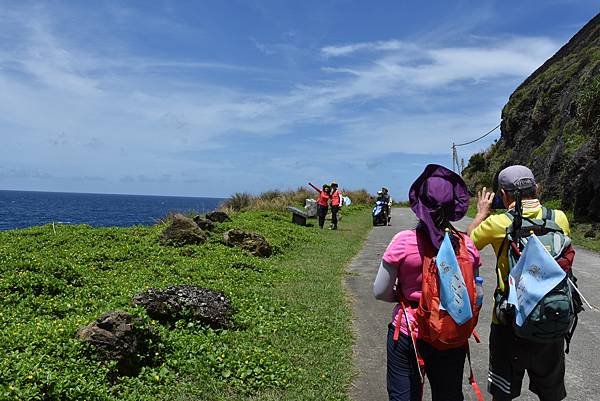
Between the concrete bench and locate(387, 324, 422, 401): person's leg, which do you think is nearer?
locate(387, 324, 422, 401): person's leg

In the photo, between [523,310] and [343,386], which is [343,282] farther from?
[523,310]

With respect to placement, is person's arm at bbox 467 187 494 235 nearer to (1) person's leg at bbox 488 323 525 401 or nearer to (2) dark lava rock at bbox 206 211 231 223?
(1) person's leg at bbox 488 323 525 401

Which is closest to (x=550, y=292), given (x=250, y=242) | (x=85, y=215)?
(x=250, y=242)

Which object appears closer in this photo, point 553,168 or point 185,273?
point 185,273

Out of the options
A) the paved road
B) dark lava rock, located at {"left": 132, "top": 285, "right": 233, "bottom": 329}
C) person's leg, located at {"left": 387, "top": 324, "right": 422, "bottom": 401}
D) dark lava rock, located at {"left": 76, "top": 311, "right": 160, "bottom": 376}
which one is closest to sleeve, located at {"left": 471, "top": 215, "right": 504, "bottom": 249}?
person's leg, located at {"left": 387, "top": 324, "right": 422, "bottom": 401}

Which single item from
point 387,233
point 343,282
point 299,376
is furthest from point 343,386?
point 387,233

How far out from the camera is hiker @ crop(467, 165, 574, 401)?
11.6 feet

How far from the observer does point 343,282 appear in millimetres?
10383

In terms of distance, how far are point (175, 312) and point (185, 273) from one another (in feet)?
11.2

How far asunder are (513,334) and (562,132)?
92.2ft

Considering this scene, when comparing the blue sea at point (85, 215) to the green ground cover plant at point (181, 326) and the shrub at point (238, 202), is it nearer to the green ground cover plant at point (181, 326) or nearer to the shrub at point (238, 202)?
the shrub at point (238, 202)

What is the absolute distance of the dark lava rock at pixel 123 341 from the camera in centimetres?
497

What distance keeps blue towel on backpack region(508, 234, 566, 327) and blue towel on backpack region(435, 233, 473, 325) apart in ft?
1.67

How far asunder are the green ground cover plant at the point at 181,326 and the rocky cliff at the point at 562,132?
39.9 feet
